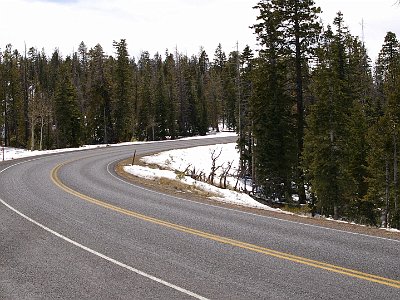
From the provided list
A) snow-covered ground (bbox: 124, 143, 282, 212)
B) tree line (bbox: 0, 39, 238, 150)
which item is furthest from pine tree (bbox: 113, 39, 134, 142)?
snow-covered ground (bbox: 124, 143, 282, 212)

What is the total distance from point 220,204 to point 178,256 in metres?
7.64

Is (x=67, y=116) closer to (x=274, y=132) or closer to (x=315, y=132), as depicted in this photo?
(x=274, y=132)

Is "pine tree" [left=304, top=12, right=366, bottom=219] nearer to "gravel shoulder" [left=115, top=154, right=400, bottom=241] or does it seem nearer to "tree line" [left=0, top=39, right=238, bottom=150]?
"gravel shoulder" [left=115, top=154, right=400, bottom=241]

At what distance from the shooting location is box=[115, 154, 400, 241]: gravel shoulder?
11318 mm

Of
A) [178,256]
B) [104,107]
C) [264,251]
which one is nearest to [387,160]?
[264,251]

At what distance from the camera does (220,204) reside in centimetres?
1608

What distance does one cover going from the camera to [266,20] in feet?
90.5

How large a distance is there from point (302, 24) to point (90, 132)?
178 ft

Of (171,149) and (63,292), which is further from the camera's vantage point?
(171,149)

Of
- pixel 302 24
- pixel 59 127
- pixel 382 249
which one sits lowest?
pixel 382 249

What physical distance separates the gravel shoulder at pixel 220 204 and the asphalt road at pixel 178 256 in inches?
30.0

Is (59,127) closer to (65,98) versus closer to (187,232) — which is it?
(65,98)

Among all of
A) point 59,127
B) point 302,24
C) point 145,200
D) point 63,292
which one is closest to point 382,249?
point 63,292

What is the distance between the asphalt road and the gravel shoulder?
76 centimetres
